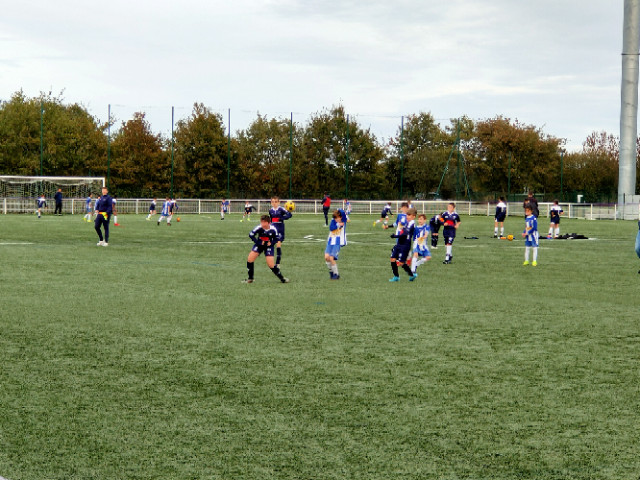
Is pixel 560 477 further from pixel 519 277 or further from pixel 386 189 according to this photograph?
pixel 386 189

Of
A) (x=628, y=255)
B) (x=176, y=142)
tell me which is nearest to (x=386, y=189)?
(x=176, y=142)

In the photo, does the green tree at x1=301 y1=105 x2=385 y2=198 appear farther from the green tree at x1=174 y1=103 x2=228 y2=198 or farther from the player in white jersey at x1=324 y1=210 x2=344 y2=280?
the player in white jersey at x1=324 y1=210 x2=344 y2=280

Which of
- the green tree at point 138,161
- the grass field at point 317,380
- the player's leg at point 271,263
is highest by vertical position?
the green tree at point 138,161

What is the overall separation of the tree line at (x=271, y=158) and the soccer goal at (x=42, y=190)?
150 inches

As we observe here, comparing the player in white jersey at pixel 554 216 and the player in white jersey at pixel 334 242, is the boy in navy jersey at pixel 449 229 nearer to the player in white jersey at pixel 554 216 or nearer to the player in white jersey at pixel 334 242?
the player in white jersey at pixel 334 242

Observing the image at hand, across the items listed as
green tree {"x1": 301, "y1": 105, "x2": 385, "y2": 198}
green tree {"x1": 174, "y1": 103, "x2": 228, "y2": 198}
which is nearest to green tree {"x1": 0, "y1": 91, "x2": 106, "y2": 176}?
green tree {"x1": 174, "y1": 103, "x2": 228, "y2": 198}

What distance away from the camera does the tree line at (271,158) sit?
230ft

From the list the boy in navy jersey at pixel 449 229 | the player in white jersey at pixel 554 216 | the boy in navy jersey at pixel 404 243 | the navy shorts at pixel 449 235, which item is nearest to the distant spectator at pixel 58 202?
the player in white jersey at pixel 554 216

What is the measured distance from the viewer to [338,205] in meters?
67.1

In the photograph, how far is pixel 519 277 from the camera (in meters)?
17.3

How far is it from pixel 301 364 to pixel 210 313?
383cm

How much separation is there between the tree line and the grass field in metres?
54.6

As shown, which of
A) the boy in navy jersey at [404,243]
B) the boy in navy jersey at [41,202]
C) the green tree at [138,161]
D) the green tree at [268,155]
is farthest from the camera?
the green tree at [268,155]

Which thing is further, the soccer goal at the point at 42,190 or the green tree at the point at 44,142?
the green tree at the point at 44,142
